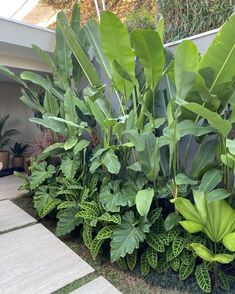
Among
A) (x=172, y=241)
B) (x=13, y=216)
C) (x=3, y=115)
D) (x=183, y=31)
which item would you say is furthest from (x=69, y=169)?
(x=3, y=115)

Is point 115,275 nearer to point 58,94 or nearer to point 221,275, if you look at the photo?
point 221,275

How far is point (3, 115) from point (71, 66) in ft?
12.0

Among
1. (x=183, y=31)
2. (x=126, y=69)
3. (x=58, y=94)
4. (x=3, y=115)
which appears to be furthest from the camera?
(x=3, y=115)

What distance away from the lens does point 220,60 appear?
69.2 inches

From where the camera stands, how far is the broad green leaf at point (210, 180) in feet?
6.29

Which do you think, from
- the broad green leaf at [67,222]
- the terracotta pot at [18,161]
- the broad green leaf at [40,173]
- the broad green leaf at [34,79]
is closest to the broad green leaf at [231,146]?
the broad green leaf at [67,222]

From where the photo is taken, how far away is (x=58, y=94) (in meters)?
3.14

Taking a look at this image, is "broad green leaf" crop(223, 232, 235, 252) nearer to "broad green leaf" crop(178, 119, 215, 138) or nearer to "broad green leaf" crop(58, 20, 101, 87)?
"broad green leaf" crop(178, 119, 215, 138)

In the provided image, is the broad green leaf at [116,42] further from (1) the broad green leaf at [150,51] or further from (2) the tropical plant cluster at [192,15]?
(2) the tropical plant cluster at [192,15]

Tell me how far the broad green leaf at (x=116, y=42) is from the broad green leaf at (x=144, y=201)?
3.39 feet

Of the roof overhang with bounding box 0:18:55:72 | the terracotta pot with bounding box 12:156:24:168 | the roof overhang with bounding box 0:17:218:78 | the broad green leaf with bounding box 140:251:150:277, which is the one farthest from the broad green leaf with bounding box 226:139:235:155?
the terracotta pot with bounding box 12:156:24:168

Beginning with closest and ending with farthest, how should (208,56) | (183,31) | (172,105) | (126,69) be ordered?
(208,56)
(172,105)
(126,69)
(183,31)

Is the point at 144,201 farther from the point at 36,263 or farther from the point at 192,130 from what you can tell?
the point at 36,263

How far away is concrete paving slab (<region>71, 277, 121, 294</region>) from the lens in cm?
195
